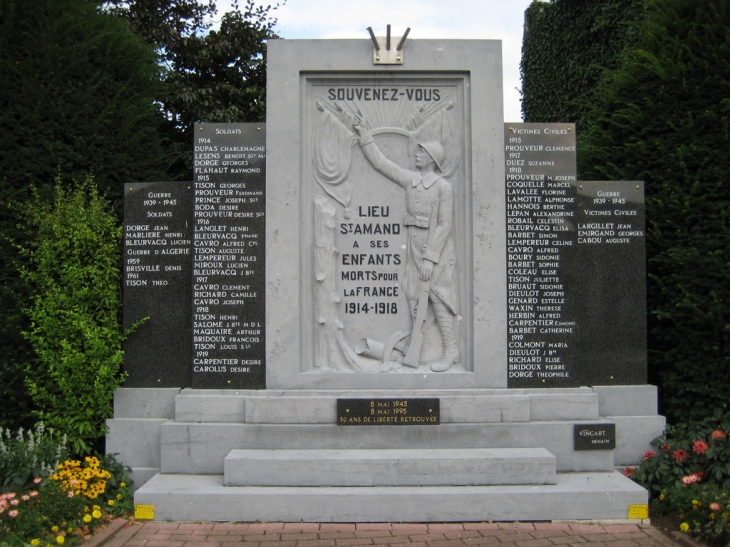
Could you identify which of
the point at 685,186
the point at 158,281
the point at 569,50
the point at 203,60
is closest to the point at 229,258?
the point at 158,281

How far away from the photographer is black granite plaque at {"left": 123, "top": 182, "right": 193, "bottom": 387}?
7.20 m

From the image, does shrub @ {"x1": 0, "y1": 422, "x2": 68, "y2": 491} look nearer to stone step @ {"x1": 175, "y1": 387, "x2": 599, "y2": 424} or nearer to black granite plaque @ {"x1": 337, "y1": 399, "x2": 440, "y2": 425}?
stone step @ {"x1": 175, "y1": 387, "x2": 599, "y2": 424}

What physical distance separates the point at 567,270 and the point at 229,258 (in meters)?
3.74

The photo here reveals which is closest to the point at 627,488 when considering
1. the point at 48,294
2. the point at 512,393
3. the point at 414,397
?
Result: the point at 512,393

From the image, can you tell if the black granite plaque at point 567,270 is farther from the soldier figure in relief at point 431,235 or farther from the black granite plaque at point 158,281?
the black granite plaque at point 158,281

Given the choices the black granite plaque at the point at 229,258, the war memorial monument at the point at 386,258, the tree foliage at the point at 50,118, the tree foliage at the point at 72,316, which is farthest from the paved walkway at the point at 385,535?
the tree foliage at the point at 50,118

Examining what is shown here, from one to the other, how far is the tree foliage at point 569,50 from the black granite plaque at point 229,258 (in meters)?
9.96

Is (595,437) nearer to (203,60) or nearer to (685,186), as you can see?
(685,186)

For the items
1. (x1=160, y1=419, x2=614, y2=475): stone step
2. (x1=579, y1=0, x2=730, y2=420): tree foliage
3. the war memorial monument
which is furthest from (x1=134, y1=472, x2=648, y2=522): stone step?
(x1=579, y1=0, x2=730, y2=420): tree foliage

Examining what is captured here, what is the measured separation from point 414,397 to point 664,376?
288cm

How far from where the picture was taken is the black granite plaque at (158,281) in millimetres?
7199

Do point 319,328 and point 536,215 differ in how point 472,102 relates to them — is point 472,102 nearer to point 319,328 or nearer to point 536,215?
point 536,215

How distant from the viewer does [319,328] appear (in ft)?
23.6

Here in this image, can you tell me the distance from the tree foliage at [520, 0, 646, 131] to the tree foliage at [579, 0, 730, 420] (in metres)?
7.24
